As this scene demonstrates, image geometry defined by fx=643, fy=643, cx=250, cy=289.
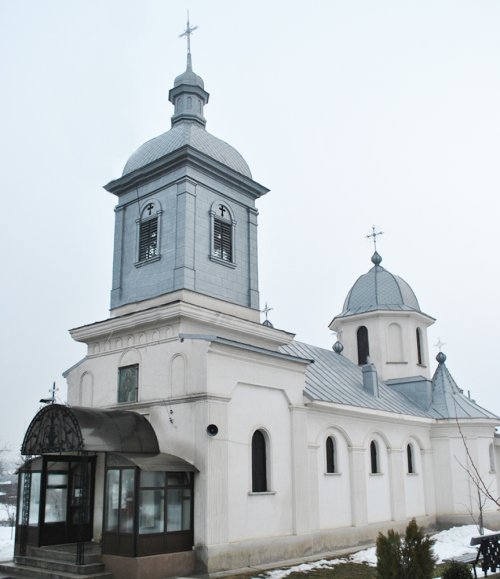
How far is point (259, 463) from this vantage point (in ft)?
59.1

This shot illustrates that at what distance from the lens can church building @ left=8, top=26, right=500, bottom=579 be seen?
51.2 ft

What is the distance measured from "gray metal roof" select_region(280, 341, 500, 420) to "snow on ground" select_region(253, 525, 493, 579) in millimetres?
4698

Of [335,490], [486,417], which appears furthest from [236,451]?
[486,417]

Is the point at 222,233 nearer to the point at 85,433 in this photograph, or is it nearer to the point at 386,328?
the point at 85,433

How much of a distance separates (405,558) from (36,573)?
9106mm

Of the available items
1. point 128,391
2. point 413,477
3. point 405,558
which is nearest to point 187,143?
point 128,391

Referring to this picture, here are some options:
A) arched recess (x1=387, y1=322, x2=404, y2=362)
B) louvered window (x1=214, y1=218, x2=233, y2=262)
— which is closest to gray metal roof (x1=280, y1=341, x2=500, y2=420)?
arched recess (x1=387, y1=322, x2=404, y2=362)

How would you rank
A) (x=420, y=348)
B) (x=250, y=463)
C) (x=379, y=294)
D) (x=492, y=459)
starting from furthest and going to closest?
1. (x=379, y=294)
2. (x=420, y=348)
3. (x=492, y=459)
4. (x=250, y=463)

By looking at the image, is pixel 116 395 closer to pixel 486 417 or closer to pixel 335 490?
pixel 335 490

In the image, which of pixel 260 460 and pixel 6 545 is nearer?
pixel 260 460

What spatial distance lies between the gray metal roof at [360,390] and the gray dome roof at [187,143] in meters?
7.40

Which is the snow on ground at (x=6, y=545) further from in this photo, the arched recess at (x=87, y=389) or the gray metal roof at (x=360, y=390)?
the gray metal roof at (x=360, y=390)

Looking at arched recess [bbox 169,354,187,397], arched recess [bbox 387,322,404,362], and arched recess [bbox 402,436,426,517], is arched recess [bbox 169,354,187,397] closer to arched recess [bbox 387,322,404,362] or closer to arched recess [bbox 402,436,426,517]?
arched recess [bbox 402,436,426,517]

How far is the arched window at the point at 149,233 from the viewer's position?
19.7 metres
